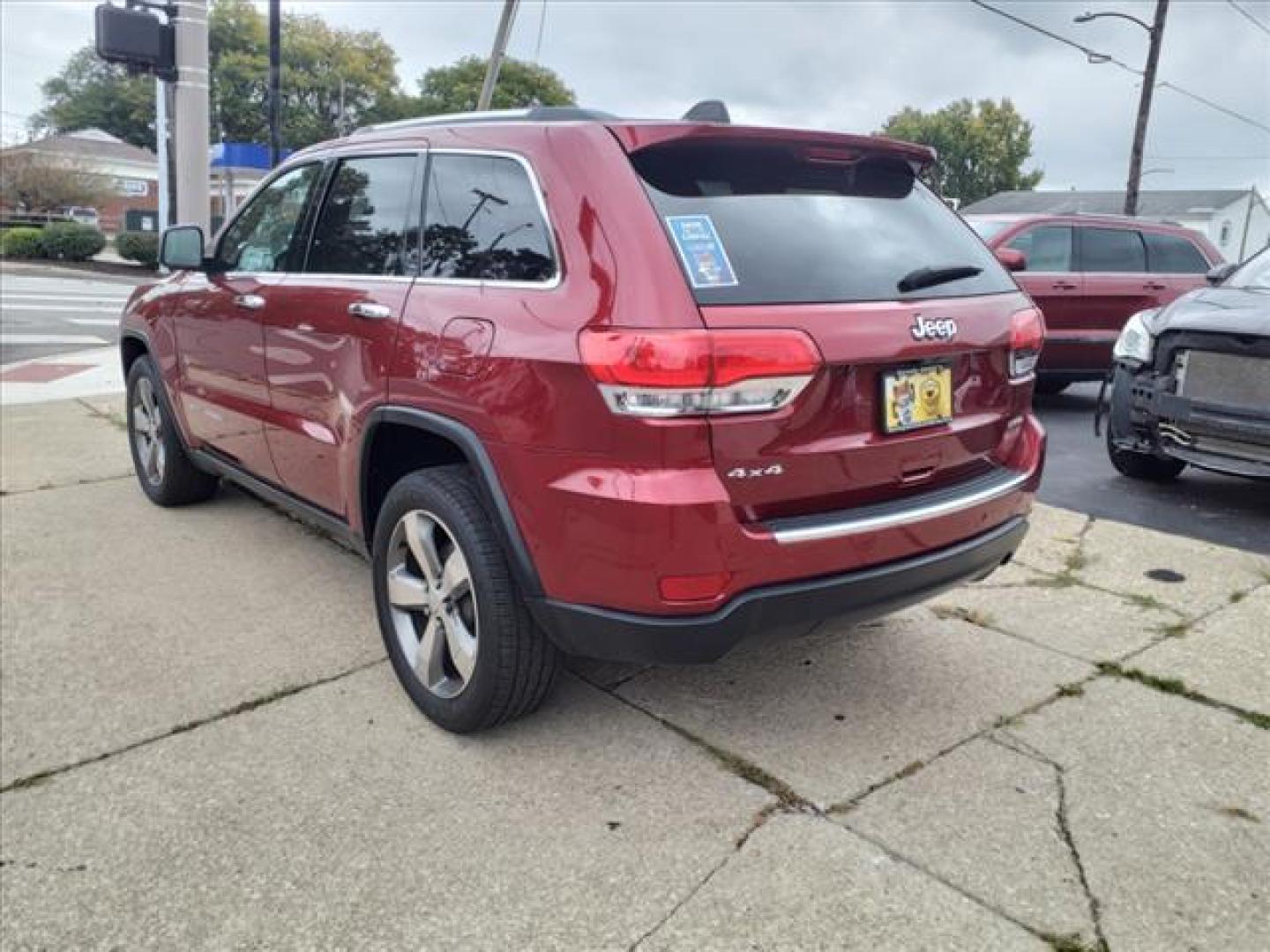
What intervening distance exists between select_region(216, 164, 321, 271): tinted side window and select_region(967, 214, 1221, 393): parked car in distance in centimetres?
625

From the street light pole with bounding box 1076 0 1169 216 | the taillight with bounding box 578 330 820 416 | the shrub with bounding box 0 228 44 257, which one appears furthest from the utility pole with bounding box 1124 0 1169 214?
the shrub with bounding box 0 228 44 257

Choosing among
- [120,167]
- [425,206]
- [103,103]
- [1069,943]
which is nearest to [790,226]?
[425,206]

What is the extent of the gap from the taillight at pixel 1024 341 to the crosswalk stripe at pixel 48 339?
11557mm

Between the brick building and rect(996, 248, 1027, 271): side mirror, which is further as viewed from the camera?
the brick building

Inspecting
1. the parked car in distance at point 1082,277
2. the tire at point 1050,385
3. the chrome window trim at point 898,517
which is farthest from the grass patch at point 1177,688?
the tire at point 1050,385

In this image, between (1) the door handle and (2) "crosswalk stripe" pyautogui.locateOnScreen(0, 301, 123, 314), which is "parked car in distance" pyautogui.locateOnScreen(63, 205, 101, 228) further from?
(1) the door handle

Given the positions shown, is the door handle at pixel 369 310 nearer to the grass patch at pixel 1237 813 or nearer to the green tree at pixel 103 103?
the grass patch at pixel 1237 813

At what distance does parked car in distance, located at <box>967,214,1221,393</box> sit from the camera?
873cm

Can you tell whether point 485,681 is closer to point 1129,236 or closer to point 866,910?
point 866,910

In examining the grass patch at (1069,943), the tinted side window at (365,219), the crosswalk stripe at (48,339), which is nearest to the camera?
the grass patch at (1069,943)

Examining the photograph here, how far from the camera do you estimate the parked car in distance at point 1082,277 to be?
28.7ft

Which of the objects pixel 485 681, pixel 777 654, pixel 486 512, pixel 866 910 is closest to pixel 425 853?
pixel 485 681

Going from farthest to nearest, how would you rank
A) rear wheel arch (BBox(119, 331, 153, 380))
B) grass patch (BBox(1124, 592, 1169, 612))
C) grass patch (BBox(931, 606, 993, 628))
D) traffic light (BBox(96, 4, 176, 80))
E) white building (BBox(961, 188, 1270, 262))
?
white building (BBox(961, 188, 1270, 262))
traffic light (BBox(96, 4, 176, 80))
rear wheel arch (BBox(119, 331, 153, 380))
grass patch (BBox(1124, 592, 1169, 612))
grass patch (BBox(931, 606, 993, 628))

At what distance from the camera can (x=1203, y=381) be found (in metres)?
5.16
